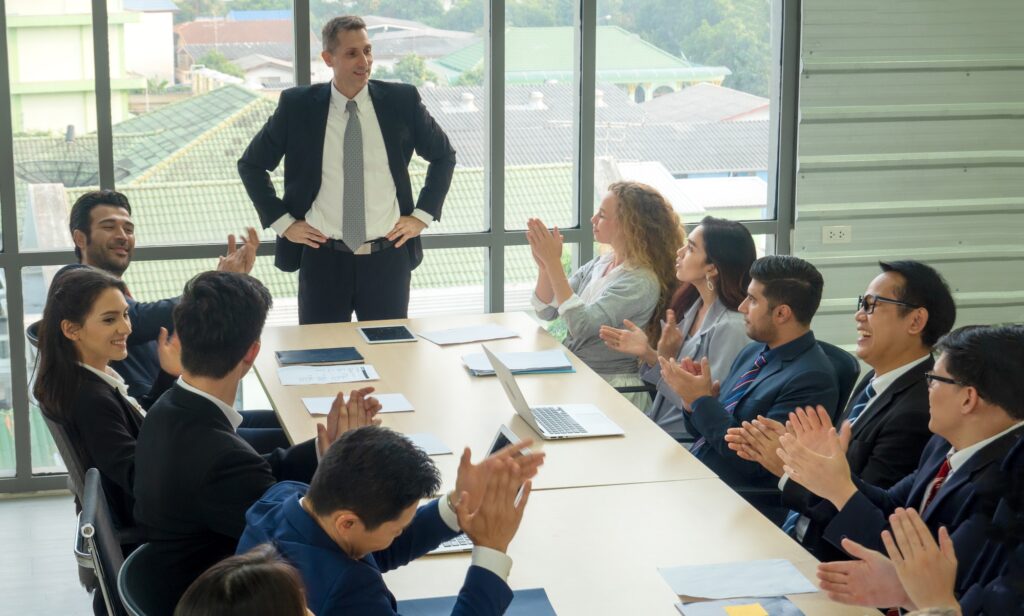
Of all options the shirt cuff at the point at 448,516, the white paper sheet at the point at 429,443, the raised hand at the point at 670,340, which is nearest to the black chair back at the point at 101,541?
the shirt cuff at the point at 448,516

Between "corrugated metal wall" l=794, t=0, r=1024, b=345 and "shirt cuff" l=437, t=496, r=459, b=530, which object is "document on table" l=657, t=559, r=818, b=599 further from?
"corrugated metal wall" l=794, t=0, r=1024, b=345

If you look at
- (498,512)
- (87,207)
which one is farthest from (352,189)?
(498,512)

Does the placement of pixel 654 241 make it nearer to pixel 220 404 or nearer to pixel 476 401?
pixel 476 401

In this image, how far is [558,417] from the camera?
380 cm

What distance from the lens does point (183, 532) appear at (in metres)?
2.86

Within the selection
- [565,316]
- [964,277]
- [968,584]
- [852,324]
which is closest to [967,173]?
[964,277]

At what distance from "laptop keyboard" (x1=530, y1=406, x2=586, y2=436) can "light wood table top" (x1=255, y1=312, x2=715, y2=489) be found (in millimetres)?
49

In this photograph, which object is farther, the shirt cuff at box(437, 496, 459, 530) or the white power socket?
the white power socket

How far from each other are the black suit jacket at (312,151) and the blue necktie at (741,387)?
6.17 ft

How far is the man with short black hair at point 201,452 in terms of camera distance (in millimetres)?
2793

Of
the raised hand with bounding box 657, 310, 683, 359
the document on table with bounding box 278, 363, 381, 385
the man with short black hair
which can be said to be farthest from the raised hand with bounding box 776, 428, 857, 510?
the document on table with bounding box 278, 363, 381, 385

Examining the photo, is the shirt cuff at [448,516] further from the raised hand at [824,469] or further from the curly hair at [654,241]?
the curly hair at [654,241]

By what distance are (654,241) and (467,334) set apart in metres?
0.84

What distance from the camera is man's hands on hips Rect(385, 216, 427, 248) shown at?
5.29 meters
